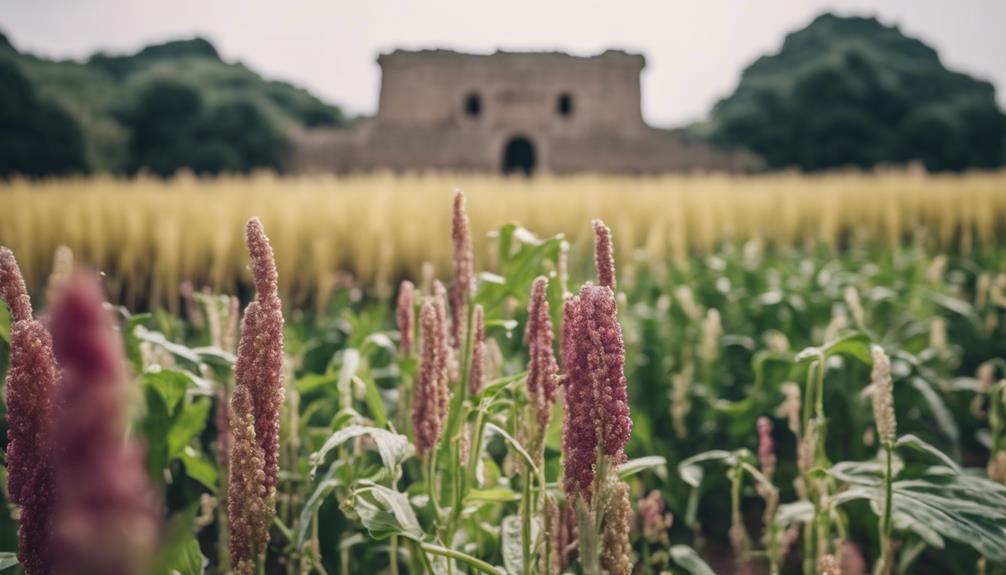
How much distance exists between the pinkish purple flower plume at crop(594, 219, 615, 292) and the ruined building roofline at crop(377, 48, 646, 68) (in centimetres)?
2192

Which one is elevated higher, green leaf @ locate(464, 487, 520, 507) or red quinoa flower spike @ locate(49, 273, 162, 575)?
red quinoa flower spike @ locate(49, 273, 162, 575)

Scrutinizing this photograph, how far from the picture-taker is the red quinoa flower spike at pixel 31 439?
1.89 feet

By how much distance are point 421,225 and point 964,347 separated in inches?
117

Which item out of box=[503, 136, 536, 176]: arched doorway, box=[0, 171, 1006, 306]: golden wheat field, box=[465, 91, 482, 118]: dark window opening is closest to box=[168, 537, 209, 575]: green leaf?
box=[0, 171, 1006, 306]: golden wheat field

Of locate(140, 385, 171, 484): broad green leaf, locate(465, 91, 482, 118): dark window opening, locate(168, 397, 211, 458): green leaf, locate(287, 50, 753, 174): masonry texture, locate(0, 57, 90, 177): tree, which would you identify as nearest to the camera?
locate(140, 385, 171, 484): broad green leaf

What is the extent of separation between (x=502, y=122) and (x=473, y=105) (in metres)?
1.50

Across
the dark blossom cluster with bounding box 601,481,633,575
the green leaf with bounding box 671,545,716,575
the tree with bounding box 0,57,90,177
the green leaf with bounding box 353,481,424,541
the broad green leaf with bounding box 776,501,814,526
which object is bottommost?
the green leaf with bounding box 671,545,716,575

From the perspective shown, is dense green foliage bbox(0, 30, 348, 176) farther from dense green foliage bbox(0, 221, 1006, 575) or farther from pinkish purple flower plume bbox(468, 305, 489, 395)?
pinkish purple flower plume bbox(468, 305, 489, 395)

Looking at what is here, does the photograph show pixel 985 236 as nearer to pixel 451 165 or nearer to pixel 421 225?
pixel 421 225

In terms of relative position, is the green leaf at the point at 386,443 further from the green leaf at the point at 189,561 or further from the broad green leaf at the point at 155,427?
the broad green leaf at the point at 155,427

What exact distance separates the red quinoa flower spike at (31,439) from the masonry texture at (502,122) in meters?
20.5

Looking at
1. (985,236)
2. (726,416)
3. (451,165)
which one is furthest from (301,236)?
(451,165)

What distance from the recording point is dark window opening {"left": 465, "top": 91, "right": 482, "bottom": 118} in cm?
2198

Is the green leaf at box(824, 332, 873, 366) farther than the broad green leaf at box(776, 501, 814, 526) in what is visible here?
No
